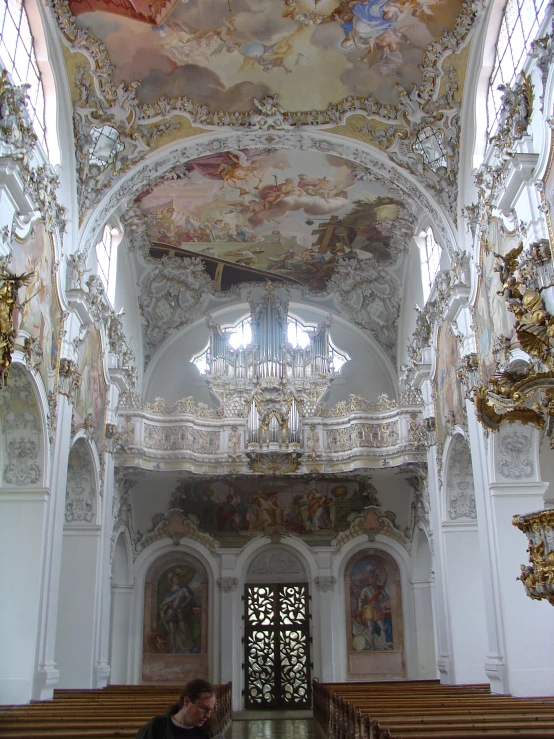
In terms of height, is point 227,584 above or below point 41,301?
below

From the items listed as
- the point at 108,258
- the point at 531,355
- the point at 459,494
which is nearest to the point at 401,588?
the point at 459,494

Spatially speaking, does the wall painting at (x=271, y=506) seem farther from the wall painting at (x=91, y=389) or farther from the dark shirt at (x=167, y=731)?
the dark shirt at (x=167, y=731)

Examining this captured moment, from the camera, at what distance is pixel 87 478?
1712 centimetres

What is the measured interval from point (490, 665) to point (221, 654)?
10.7 meters

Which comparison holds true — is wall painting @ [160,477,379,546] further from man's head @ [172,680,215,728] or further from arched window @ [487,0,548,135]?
man's head @ [172,680,215,728]

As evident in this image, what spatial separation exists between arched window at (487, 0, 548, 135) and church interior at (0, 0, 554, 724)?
7 centimetres

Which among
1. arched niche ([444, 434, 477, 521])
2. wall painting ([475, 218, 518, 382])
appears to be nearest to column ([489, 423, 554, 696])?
wall painting ([475, 218, 518, 382])

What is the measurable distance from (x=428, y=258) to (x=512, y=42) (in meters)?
7.46

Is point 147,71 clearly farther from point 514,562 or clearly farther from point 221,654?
point 221,654

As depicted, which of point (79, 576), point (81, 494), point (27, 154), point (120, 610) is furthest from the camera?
point (120, 610)

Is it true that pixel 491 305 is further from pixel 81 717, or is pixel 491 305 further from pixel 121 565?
pixel 121 565

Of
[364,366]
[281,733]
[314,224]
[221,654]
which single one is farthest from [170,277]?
[281,733]

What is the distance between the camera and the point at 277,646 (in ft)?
73.3

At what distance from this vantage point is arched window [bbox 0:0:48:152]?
12335 mm
